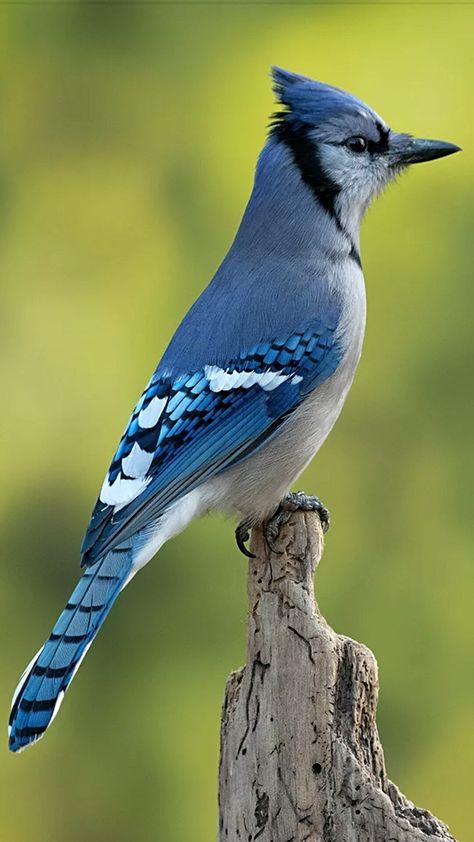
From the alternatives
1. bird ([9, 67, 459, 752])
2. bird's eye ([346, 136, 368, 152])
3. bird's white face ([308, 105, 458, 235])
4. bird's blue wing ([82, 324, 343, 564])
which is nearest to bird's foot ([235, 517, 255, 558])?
bird ([9, 67, 459, 752])

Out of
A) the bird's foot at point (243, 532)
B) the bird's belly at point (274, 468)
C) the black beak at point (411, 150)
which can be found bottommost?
the bird's foot at point (243, 532)

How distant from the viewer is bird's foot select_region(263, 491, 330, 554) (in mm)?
2229

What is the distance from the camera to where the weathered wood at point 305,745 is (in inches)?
71.4

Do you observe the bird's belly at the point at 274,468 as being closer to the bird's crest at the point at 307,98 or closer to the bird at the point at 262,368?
the bird at the point at 262,368

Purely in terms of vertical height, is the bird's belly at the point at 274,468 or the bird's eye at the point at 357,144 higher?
the bird's eye at the point at 357,144

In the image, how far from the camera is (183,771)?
3287 millimetres

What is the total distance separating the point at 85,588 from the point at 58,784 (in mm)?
1469

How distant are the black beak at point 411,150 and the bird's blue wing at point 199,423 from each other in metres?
0.42

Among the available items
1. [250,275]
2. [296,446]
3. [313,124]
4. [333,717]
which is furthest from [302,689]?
[313,124]

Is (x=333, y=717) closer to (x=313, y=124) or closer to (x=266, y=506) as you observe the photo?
(x=266, y=506)

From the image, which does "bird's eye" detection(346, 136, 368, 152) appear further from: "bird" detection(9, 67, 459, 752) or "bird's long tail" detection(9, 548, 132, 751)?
"bird's long tail" detection(9, 548, 132, 751)

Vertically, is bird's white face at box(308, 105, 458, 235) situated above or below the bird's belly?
above

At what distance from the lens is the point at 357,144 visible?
2.51m

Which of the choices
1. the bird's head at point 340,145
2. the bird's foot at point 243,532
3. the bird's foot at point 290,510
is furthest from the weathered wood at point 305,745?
the bird's head at point 340,145
